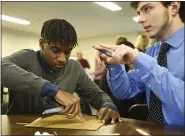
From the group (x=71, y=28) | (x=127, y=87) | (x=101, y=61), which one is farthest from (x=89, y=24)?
(x=127, y=87)

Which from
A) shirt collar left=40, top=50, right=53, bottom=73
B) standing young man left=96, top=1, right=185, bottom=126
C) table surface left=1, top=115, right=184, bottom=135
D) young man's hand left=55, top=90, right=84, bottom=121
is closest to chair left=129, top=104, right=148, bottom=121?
standing young man left=96, top=1, right=185, bottom=126

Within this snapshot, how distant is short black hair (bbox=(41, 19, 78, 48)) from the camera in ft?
3.85

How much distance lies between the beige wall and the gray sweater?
0.06 meters

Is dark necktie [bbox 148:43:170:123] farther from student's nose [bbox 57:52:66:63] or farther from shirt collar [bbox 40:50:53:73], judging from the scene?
shirt collar [bbox 40:50:53:73]

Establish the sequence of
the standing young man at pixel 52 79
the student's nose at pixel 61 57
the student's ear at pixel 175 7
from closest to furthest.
→ the student's ear at pixel 175 7 < the standing young man at pixel 52 79 < the student's nose at pixel 61 57

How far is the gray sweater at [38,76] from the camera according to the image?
45.7 inches

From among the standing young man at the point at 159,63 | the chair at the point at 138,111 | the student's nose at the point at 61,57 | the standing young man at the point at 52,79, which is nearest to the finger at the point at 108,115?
the standing young man at the point at 52,79

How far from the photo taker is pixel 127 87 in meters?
1.20

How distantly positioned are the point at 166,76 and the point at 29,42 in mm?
693

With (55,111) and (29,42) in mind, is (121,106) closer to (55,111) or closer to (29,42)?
(55,111)

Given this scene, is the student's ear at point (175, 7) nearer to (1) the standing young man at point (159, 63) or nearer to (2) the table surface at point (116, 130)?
(1) the standing young man at point (159, 63)

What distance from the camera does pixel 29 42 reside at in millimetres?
1205

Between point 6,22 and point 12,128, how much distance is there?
49cm

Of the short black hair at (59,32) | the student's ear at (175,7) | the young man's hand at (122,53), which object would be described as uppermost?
the student's ear at (175,7)
